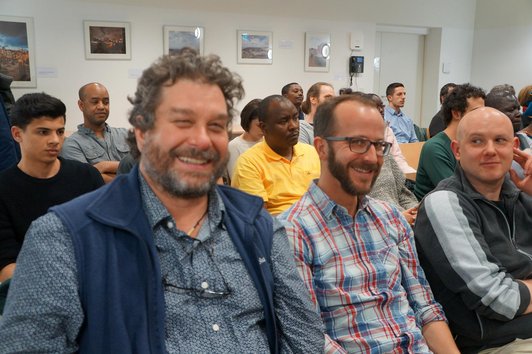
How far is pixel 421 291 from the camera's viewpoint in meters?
1.67

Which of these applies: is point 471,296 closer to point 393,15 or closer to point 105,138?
point 105,138

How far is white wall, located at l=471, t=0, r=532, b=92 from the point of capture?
7746mm

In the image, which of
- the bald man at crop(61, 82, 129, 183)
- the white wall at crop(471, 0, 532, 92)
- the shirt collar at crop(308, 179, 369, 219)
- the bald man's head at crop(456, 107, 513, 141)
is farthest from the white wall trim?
the shirt collar at crop(308, 179, 369, 219)

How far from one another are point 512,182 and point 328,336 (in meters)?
1.19

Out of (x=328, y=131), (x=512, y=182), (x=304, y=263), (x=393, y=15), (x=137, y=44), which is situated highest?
(x=393, y=15)

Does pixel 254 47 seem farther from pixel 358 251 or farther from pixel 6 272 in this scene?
pixel 358 251

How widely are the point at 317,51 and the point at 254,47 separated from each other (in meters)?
1.03

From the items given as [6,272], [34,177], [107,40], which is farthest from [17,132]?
[107,40]

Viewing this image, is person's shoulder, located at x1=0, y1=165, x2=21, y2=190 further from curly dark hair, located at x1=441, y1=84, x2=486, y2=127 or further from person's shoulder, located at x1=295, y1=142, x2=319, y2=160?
curly dark hair, located at x1=441, y1=84, x2=486, y2=127

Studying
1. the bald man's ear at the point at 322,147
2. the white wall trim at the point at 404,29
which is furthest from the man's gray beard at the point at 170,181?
the white wall trim at the point at 404,29

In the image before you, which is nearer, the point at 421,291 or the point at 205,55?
the point at 205,55

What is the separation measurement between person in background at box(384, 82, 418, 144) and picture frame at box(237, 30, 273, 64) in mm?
1743

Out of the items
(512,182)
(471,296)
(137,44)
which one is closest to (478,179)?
(512,182)

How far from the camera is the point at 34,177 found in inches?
90.2
